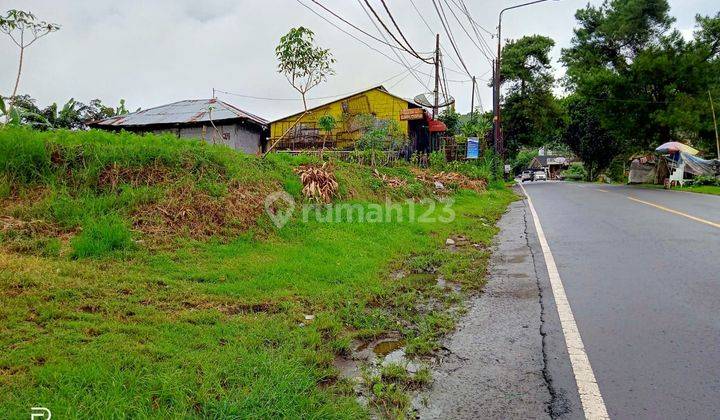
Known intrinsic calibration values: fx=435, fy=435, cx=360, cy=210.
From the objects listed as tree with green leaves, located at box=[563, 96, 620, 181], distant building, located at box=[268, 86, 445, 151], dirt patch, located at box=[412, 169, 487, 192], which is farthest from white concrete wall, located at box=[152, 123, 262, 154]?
tree with green leaves, located at box=[563, 96, 620, 181]

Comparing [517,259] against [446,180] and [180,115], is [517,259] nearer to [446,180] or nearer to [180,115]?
[446,180]

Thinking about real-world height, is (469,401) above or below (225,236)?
below

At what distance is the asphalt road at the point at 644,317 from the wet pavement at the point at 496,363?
0.13 metres

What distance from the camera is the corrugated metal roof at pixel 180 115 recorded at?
21141 millimetres

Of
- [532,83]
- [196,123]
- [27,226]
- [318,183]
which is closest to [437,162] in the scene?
[318,183]

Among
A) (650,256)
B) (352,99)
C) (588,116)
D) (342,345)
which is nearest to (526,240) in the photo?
(650,256)

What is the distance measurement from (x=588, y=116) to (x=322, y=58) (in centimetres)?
4260

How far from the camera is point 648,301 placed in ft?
14.6

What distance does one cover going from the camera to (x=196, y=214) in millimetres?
6574

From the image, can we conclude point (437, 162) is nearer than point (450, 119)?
Yes

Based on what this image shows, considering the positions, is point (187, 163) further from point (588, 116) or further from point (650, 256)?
point (588, 116)

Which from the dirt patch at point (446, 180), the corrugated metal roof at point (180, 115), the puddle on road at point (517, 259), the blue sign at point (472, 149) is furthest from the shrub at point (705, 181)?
the corrugated metal roof at point (180, 115)

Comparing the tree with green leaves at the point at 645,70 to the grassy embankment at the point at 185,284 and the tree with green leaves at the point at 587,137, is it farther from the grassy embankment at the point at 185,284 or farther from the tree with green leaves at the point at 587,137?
the grassy embankment at the point at 185,284

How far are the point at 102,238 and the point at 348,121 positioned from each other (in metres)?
20.2
